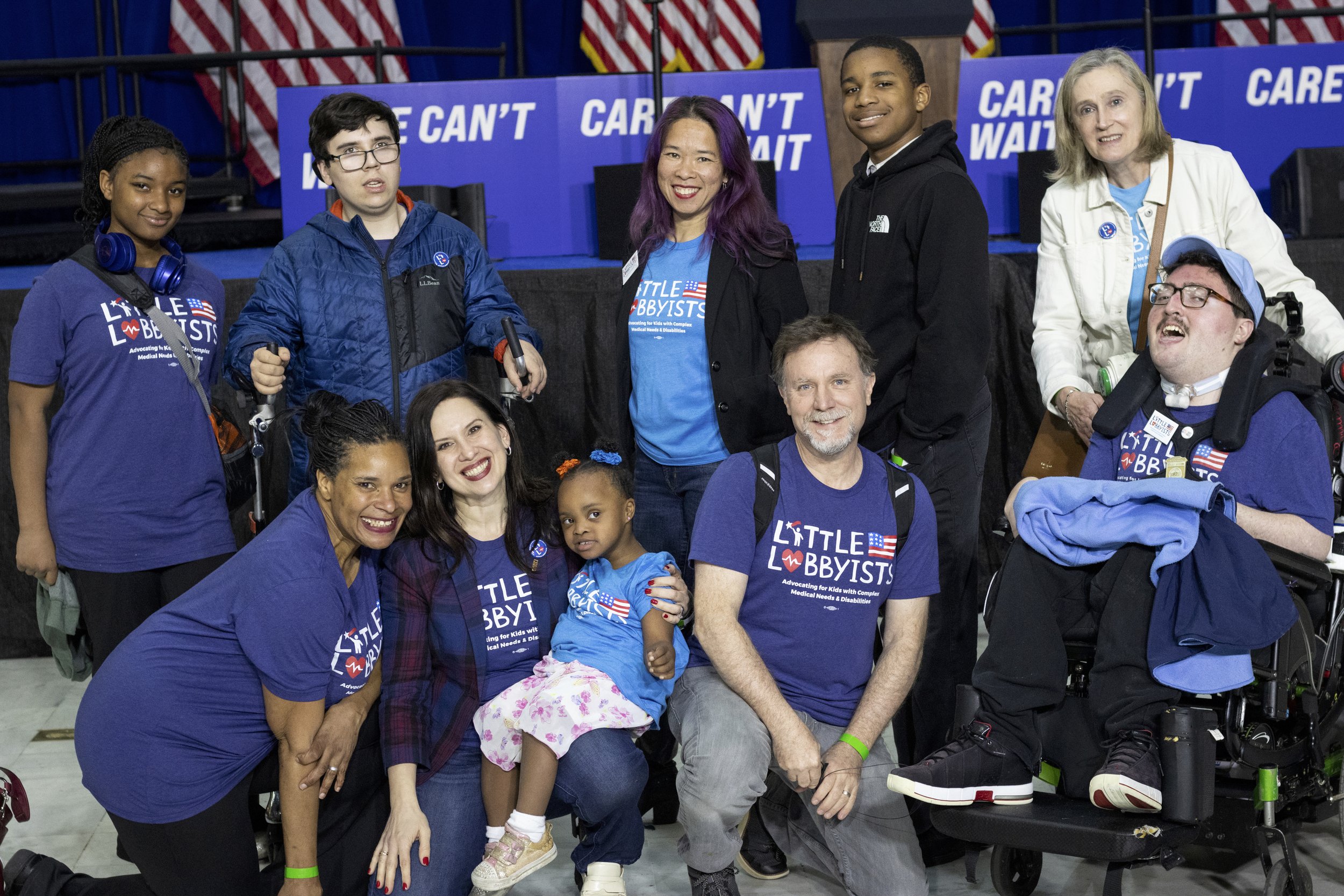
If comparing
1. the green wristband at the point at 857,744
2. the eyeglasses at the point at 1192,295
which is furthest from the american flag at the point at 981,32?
the green wristband at the point at 857,744

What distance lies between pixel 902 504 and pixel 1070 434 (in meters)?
0.65

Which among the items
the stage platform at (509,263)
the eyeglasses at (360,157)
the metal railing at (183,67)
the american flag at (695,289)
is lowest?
the american flag at (695,289)

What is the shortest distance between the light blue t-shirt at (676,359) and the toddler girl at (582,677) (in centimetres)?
24

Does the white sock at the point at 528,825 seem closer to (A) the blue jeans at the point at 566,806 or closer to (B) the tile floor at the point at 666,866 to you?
(A) the blue jeans at the point at 566,806

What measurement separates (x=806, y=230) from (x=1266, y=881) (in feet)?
10.5

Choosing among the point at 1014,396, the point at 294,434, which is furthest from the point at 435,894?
the point at 1014,396

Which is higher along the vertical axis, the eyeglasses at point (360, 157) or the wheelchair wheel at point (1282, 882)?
the eyeglasses at point (360, 157)

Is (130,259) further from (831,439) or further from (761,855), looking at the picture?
(761,855)

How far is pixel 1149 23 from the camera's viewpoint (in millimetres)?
5312

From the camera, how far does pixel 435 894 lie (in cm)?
252

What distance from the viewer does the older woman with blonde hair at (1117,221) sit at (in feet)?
9.62

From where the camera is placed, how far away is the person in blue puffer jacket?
2.84 meters

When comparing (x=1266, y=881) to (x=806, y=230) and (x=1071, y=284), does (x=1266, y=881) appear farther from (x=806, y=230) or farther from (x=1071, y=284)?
(x=806, y=230)

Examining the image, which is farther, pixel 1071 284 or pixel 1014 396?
pixel 1014 396
